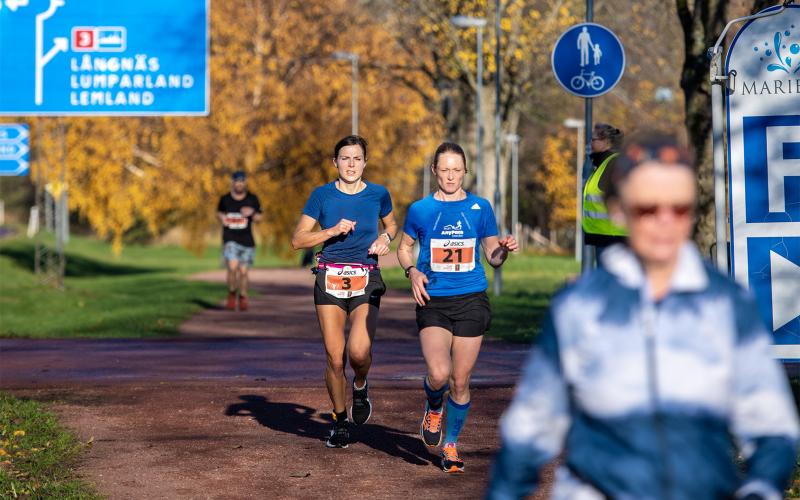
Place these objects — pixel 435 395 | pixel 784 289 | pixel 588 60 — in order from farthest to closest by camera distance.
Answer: pixel 588 60
pixel 784 289
pixel 435 395

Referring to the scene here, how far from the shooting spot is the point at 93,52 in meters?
24.4

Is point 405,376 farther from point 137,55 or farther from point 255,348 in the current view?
point 137,55

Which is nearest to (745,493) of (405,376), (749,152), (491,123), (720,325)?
(720,325)

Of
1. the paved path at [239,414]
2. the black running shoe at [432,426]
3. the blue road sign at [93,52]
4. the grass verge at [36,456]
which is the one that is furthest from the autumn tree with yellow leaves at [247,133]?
the black running shoe at [432,426]

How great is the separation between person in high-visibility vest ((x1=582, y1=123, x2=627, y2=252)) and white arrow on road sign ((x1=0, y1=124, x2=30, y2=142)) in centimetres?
2225

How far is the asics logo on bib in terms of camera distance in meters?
7.87

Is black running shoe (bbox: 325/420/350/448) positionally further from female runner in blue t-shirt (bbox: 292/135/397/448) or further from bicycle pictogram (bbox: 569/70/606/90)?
bicycle pictogram (bbox: 569/70/606/90)

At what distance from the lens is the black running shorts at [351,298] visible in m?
8.79

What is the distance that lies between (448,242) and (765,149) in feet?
6.30

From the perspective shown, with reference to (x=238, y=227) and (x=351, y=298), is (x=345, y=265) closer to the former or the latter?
(x=351, y=298)

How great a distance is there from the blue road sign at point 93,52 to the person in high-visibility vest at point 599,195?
15160 millimetres

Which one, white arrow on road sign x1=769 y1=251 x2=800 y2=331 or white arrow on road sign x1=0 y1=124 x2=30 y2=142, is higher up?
white arrow on road sign x1=0 y1=124 x2=30 y2=142

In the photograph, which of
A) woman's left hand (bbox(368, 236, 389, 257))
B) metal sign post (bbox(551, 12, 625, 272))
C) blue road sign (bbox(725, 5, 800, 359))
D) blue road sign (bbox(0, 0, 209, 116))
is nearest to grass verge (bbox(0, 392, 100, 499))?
woman's left hand (bbox(368, 236, 389, 257))

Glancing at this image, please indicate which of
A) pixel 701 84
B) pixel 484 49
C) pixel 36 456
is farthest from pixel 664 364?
pixel 484 49
